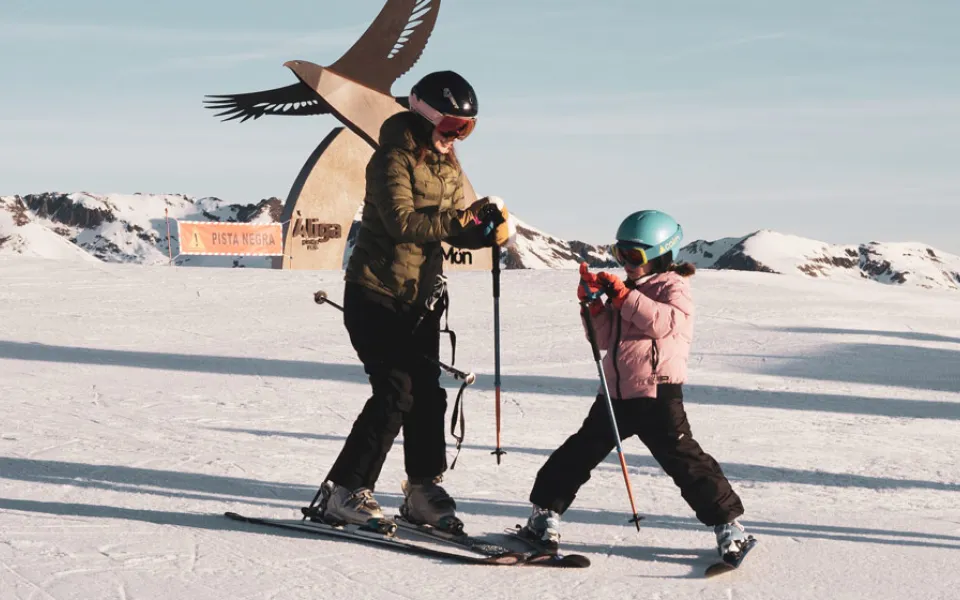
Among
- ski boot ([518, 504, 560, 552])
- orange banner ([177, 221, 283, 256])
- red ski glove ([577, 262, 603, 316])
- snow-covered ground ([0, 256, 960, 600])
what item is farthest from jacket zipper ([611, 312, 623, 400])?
orange banner ([177, 221, 283, 256])

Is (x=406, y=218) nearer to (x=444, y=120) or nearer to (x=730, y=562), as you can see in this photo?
(x=444, y=120)

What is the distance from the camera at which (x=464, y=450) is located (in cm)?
693

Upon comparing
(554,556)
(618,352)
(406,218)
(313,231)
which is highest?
(313,231)

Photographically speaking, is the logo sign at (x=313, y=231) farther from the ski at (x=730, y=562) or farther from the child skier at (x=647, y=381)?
the ski at (x=730, y=562)

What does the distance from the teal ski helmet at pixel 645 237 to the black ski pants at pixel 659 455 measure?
52cm

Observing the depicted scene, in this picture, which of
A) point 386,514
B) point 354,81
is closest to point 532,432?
point 386,514

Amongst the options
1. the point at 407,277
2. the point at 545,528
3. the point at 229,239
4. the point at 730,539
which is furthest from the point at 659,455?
the point at 229,239

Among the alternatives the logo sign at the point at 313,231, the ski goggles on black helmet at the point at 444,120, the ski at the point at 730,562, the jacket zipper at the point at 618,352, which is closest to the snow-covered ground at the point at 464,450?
the ski at the point at 730,562

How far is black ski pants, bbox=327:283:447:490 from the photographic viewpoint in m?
4.45

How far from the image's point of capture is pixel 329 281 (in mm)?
16719

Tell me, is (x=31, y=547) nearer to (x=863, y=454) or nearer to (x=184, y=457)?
(x=184, y=457)

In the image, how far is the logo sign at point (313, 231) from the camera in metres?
25.3

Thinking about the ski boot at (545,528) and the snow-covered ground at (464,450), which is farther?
the ski boot at (545,528)

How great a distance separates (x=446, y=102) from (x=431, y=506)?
5.45ft
